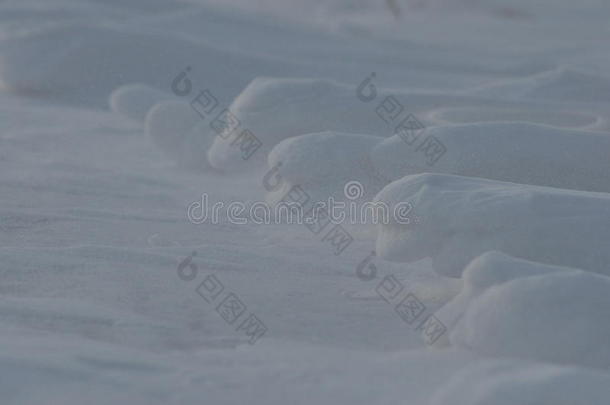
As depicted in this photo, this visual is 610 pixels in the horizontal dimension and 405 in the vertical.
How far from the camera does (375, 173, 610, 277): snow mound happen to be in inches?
64.6

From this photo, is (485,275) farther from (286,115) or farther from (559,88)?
(559,88)

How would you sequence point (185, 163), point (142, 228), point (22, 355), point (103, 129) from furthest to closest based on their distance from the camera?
point (103, 129)
point (185, 163)
point (142, 228)
point (22, 355)

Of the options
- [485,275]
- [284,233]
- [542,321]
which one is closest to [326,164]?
[284,233]

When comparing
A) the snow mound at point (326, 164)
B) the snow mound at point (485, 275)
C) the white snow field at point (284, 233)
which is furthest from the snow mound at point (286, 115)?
the snow mound at point (485, 275)

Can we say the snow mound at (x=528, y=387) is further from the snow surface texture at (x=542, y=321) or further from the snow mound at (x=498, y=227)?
the snow mound at (x=498, y=227)

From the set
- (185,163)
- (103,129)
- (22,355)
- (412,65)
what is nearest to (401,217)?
(22,355)

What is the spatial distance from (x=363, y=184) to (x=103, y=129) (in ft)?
4.45

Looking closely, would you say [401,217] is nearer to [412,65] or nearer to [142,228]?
[142,228]

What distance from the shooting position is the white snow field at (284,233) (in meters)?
1.36

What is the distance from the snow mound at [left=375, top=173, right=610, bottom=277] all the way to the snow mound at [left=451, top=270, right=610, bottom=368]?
23cm

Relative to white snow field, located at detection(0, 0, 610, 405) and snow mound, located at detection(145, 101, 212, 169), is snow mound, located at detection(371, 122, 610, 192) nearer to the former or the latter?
white snow field, located at detection(0, 0, 610, 405)

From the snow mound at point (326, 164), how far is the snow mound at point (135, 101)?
1.25 metres

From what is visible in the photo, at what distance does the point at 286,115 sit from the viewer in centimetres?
265

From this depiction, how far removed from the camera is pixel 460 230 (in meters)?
1.67
